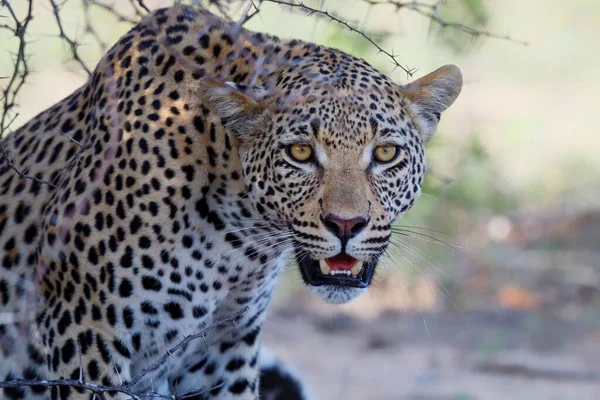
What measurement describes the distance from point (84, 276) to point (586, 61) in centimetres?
1371

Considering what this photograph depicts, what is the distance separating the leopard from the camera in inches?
190

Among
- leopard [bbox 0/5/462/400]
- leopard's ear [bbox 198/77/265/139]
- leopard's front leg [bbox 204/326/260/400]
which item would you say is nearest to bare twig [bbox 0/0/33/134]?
leopard [bbox 0/5/462/400]

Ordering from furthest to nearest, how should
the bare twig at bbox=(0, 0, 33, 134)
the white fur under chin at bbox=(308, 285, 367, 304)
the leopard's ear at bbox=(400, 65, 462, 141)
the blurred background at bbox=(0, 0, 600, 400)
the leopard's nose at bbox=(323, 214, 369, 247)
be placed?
1. the blurred background at bbox=(0, 0, 600, 400)
2. the leopard's ear at bbox=(400, 65, 462, 141)
3. the white fur under chin at bbox=(308, 285, 367, 304)
4. the leopard's nose at bbox=(323, 214, 369, 247)
5. the bare twig at bbox=(0, 0, 33, 134)

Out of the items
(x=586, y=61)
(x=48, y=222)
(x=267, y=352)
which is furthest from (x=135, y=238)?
(x=586, y=61)

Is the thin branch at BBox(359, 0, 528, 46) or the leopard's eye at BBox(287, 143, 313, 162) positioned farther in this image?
the leopard's eye at BBox(287, 143, 313, 162)

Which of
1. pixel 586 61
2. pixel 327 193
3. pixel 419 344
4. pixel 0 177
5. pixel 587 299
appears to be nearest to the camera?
pixel 327 193

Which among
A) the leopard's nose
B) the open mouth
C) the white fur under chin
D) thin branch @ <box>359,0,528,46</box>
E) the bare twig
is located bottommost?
the white fur under chin

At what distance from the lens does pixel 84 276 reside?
16.6 ft

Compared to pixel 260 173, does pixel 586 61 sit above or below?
above

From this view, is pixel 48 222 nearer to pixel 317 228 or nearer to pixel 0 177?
pixel 0 177

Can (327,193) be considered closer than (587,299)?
Yes

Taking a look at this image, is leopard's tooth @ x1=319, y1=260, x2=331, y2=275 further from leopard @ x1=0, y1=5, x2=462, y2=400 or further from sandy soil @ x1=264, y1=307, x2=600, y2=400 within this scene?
sandy soil @ x1=264, y1=307, x2=600, y2=400

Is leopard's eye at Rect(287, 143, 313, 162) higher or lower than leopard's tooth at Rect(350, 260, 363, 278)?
higher

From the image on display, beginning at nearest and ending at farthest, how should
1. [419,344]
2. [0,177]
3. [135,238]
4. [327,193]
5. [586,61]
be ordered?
[327,193], [135,238], [0,177], [419,344], [586,61]
